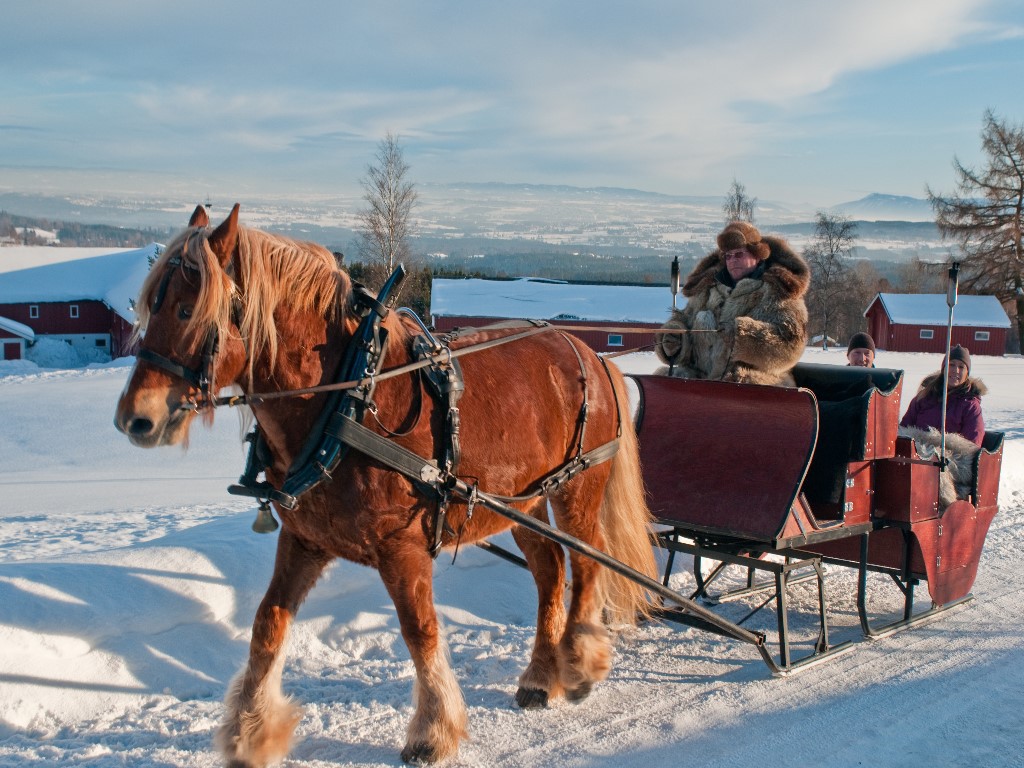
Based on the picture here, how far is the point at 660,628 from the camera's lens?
5.21m

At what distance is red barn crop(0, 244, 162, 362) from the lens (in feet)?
121

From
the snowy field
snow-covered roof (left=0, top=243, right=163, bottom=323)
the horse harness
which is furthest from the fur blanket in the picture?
snow-covered roof (left=0, top=243, right=163, bottom=323)

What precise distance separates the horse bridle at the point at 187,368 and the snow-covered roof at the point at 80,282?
35127 mm

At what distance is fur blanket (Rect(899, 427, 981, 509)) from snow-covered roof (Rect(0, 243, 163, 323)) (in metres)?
34.4

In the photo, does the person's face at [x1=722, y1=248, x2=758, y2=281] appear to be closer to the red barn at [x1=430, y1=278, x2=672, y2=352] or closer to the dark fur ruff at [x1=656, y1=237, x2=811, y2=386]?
the dark fur ruff at [x1=656, y1=237, x2=811, y2=386]

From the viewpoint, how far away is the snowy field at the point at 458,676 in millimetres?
3594

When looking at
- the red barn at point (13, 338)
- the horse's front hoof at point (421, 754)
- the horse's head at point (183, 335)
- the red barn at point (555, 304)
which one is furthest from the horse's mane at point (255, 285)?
the red barn at point (13, 338)

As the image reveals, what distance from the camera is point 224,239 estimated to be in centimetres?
293

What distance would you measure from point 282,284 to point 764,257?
3253 millimetres

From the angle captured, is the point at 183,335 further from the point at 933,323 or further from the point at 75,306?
the point at 933,323

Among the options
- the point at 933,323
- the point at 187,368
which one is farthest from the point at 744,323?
A: the point at 933,323

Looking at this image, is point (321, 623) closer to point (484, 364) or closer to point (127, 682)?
point (127, 682)

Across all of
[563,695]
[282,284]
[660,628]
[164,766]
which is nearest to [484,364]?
[282,284]

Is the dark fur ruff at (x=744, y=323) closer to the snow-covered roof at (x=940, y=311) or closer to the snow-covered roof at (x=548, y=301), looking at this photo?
the snow-covered roof at (x=548, y=301)
